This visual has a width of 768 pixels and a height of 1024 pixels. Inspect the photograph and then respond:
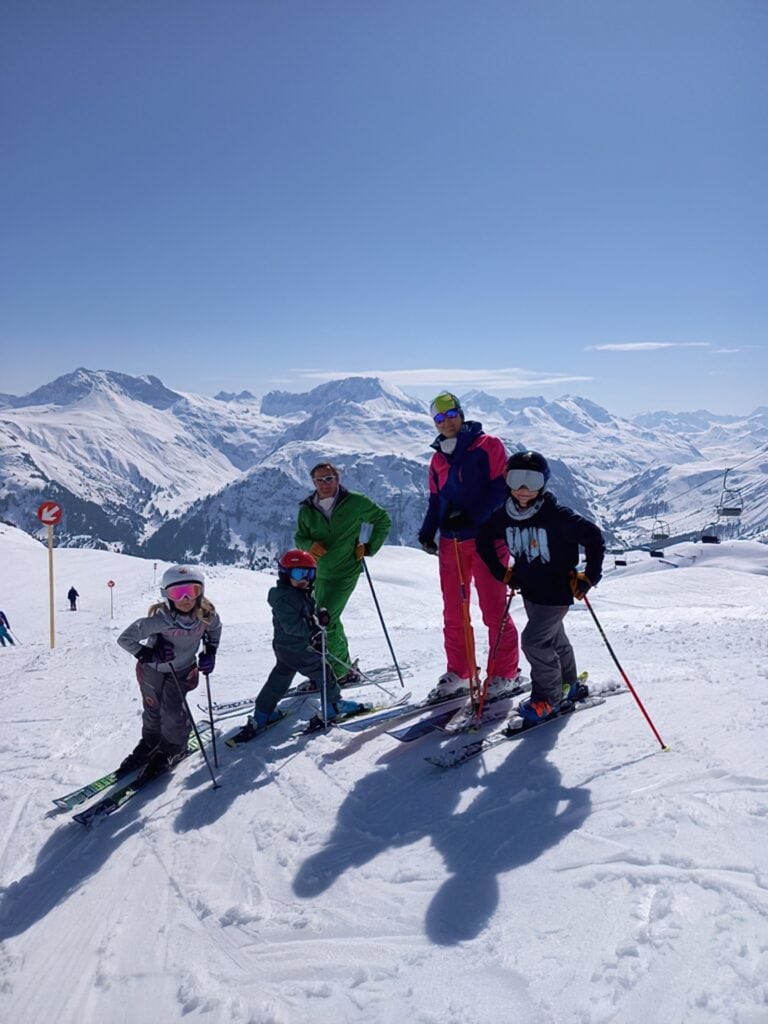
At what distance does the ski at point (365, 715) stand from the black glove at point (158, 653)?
1.86 m

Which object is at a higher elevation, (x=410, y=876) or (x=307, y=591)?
(x=307, y=591)

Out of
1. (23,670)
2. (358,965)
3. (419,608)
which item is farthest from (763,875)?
(419,608)

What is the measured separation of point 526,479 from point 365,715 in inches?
140

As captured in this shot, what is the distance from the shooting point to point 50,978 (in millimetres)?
3816

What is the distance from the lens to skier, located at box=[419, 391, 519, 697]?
6.72 metres

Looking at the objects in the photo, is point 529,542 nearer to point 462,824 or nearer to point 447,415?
point 447,415

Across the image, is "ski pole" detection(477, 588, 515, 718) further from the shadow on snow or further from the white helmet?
the white helmet

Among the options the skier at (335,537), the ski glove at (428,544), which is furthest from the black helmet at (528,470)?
the skier at (335,537)

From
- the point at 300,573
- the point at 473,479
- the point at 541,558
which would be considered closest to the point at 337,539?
the point at 300,573

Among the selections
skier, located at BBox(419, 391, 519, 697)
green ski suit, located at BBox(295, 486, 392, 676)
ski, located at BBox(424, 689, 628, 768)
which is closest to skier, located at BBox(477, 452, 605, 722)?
ski, located at BBox(424, 689, 628, 768)

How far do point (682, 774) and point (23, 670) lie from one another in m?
12.5

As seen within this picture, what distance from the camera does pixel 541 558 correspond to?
227 inches

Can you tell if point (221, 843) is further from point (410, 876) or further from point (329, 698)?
point (329, 698)

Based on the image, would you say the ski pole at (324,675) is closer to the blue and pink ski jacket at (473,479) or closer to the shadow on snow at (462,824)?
the shadow on snow at (462,824)
